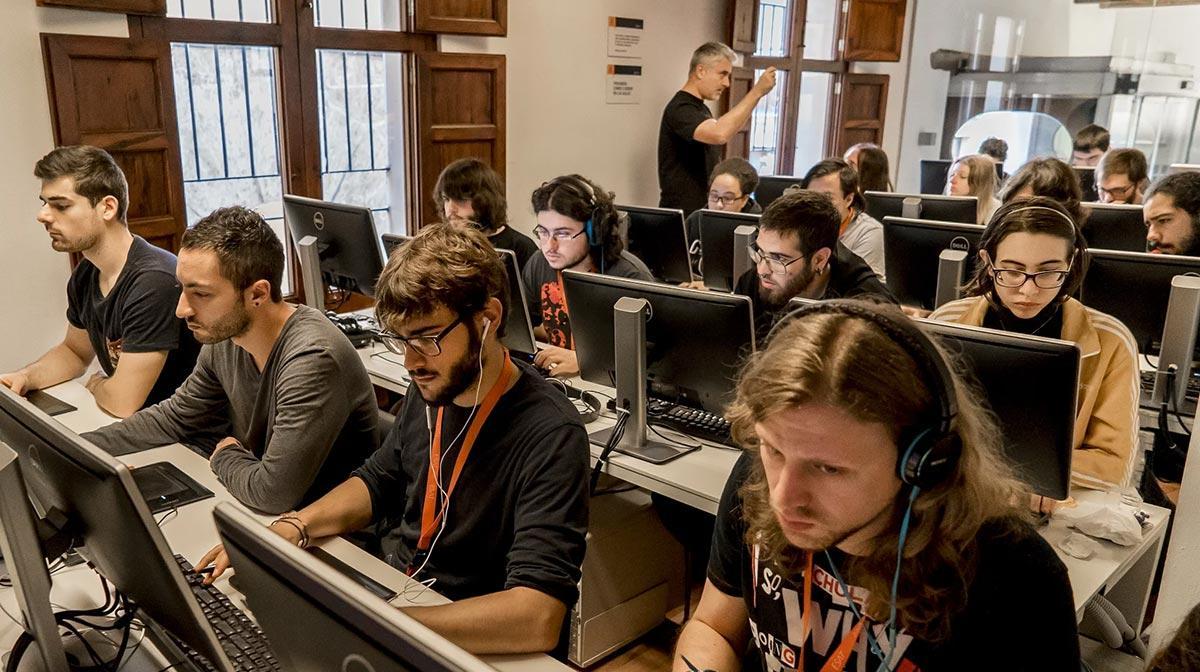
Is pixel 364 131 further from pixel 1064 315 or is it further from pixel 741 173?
pixel 1064 315

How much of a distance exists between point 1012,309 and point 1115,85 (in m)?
6.17

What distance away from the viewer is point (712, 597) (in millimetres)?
1302

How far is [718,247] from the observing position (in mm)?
3725

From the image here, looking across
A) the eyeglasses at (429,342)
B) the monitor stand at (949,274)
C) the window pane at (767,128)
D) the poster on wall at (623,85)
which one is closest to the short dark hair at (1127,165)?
the monitor stand at (949,274)

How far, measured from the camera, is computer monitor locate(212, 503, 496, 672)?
2.20 ft

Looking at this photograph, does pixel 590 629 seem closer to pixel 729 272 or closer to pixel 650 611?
pixel 650 611

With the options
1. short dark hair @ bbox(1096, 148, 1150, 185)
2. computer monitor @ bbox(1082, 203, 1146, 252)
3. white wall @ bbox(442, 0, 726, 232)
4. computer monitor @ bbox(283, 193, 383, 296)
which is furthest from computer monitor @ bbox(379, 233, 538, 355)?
short dark hair @ bbox(1096, 148, 1150, 185)

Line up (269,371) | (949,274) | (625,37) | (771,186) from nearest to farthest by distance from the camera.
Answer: (269,371) → (949,274) → (625,37) → (771,186)

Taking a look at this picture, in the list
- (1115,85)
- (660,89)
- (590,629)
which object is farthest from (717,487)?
(1115,85)

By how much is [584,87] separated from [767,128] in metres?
1.90

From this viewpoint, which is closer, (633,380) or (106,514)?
(106,514)

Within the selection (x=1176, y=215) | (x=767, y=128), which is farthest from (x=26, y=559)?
(x=767, y=128)

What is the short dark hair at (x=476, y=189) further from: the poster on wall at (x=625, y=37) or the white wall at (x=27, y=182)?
the poster on wall at (x=625, y=37)

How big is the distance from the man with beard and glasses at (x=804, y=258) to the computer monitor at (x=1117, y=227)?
1.73 m
